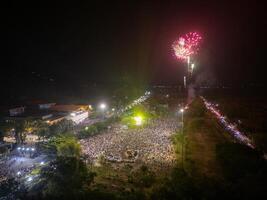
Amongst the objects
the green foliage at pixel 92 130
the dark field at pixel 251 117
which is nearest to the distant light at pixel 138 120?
the green foliage at pixel 92 130

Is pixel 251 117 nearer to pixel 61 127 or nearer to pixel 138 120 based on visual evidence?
pixel 138 120

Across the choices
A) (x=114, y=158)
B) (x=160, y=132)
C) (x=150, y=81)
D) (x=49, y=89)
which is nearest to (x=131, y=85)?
(x=49, y=89)

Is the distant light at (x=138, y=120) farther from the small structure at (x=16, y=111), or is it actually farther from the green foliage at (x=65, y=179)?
the green foliage at (x=65, y=179)

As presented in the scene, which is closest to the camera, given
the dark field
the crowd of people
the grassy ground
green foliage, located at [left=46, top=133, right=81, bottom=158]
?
the grassy ground

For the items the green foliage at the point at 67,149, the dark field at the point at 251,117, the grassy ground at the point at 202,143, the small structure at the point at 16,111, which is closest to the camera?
the grassy ground at the point at 202,143

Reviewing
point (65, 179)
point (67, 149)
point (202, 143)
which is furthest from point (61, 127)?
point (65, 179)

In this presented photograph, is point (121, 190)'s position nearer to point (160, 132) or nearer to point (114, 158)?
point (114, 158)

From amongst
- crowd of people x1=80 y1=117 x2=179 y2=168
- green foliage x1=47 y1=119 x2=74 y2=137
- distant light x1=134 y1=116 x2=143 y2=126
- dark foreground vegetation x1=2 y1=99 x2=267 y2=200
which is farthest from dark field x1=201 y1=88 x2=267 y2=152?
green foliage x1=47 y1=119 x2=74 y2=137

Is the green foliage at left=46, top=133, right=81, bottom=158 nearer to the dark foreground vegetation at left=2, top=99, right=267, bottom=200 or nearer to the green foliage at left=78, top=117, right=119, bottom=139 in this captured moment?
the dark foreground vegetation at left=2, top=99, right=267, bottom=200
